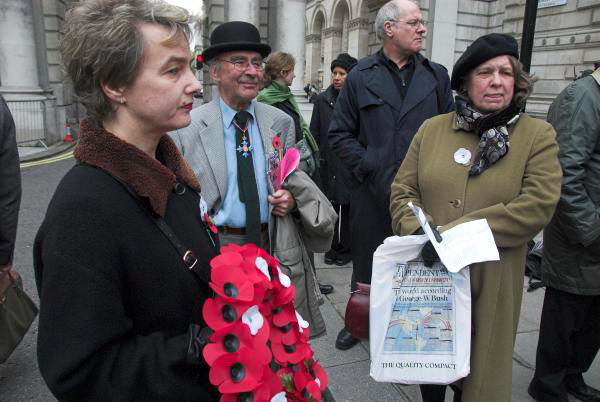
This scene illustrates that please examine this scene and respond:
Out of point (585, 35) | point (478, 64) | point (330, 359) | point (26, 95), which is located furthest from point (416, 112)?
point (26, 95)

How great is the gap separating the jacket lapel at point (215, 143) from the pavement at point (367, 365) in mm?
1594

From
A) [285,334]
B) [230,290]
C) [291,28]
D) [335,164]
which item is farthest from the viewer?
[291,28]

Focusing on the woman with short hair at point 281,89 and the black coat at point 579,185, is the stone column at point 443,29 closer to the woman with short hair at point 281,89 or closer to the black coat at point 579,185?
the woman with short hair at point 281,89

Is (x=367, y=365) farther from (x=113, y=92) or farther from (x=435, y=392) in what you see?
(x=113, y=92)

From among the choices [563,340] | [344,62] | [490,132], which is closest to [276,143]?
[490,132]

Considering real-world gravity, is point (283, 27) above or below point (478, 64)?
above

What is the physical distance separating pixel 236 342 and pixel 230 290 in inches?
5.3

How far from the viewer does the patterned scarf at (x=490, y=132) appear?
219 centimetres

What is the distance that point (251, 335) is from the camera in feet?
3.95

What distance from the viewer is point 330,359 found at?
3.46 meters

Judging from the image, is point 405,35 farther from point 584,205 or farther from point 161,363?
point 161,363

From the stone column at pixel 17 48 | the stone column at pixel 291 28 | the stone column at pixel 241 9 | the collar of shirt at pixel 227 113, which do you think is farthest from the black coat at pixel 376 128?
the stone column at pixel 17 48

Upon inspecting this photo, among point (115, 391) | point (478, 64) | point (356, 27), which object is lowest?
point (115, 391)

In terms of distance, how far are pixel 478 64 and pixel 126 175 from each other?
1.81 metres
